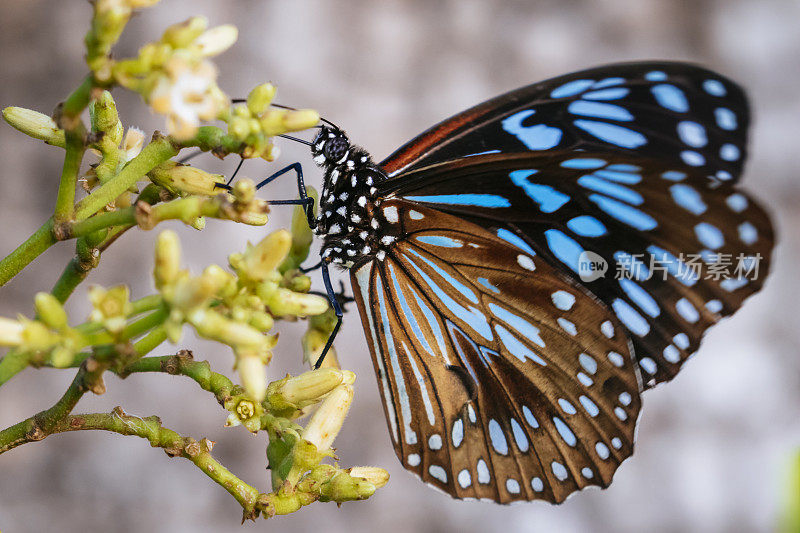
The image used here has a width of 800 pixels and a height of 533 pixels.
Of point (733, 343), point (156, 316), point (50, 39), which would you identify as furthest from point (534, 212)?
point (733, 343)

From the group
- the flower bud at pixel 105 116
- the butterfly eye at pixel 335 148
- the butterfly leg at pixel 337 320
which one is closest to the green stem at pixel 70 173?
the flower bud at pixel 105 116

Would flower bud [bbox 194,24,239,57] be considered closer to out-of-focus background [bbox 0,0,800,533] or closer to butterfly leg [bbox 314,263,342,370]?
butterfly leg [bbox 314,263,342,370]

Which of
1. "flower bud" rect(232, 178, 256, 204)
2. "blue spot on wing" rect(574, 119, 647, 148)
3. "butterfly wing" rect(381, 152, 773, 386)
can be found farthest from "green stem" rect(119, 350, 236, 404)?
"blue spot on wing" rect(574, 119, 647, 148)

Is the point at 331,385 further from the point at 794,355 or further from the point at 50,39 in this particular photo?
the point at 794,355

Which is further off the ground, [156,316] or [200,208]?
[200,208]

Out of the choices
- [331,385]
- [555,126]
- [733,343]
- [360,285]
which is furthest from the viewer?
[733,343]

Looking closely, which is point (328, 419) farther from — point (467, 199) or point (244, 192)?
point (467, 199)
